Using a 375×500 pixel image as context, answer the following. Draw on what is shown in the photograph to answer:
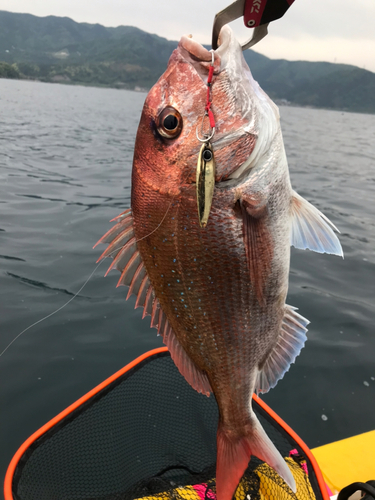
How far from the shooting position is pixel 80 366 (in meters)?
4.13

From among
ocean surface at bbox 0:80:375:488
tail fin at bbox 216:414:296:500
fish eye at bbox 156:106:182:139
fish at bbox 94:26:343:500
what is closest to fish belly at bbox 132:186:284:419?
fish at bbox 94:26:343:500

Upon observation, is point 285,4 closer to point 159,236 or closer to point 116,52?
point 159,236

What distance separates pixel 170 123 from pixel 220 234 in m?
0.55

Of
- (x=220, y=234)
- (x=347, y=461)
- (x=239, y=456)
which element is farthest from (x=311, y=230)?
(x=347, y=461)

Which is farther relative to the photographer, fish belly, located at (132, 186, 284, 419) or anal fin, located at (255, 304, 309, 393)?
anal fin, located at (255, 304, 309, 393)

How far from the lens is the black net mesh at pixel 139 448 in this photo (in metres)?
2.20

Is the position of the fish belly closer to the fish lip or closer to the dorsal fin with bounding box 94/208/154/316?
the dorsal fin with bounding box 94/208/154/316

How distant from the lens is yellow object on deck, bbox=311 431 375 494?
282 cm

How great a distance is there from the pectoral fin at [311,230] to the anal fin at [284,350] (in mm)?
401

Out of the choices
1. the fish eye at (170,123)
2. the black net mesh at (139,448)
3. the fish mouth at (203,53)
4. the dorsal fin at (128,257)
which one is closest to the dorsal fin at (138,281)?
the dorsal fin at (128,257)

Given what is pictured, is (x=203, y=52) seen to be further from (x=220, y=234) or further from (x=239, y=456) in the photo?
(x=239, y=456)

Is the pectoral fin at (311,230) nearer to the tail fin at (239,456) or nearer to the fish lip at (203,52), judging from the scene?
the fish lip at (203,52)

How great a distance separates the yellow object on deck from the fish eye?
2.98 metres

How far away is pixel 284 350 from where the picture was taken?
1.97m
